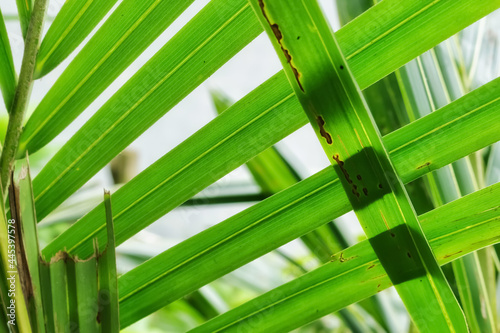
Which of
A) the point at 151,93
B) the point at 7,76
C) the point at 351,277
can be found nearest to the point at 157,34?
the point at 151,93

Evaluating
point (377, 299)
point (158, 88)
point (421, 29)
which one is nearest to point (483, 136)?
point (421, 29)

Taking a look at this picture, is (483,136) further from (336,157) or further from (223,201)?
(223,201)

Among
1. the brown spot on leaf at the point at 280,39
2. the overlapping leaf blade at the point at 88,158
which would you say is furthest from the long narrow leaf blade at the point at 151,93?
the brown spot on leaf at the point at 280,39

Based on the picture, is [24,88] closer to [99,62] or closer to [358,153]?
[99,62]

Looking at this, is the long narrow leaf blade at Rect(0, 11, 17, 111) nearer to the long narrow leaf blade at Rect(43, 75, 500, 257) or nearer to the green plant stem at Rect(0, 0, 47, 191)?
the green plant stem at Rect(0, 0, 47, 191)

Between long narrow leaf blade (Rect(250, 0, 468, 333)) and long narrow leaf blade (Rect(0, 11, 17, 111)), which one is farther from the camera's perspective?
long narrow leaf blade (Rect(0, 11, 17, 111))

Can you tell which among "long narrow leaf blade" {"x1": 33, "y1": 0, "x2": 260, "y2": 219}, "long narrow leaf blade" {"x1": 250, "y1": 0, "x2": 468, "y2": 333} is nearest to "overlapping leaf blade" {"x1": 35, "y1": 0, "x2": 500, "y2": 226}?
"long narrow leaf blade" {"x1": 33, "y1": 0, "x2": 260, "y2": 219}

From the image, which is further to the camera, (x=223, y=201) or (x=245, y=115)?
(x=223, y=201)

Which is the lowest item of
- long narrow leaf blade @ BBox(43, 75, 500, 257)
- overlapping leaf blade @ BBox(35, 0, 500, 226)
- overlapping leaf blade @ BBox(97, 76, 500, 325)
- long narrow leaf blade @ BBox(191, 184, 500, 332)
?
long narrow leaf blade @ BBox(191, 184, 500, 332)

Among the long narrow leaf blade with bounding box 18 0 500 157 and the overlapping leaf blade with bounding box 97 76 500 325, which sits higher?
the long narrow leaf blade with bounding box 18 0 500 157
